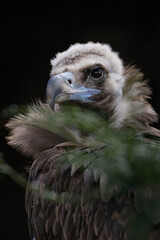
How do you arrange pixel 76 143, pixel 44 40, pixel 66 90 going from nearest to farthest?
pixel 76 143 < pixel 66 90 < pixel 44 40

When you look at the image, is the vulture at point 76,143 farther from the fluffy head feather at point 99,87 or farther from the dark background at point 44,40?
the dark background at point 44,40

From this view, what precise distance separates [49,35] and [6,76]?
1.43 feet

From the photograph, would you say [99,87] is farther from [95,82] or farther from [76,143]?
[76,143]

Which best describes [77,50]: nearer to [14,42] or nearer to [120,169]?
[120,169]

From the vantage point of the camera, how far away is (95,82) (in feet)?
5.30

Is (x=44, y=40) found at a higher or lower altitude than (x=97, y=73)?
higher

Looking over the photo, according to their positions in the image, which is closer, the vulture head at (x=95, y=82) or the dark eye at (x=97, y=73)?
the vulture head at (x=95, y=82)

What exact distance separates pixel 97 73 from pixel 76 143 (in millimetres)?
413

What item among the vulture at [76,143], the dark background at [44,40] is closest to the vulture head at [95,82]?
the vulture at [76,143]

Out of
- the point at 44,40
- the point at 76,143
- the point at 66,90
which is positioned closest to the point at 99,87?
the point at 66,90

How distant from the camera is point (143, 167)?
388 mm

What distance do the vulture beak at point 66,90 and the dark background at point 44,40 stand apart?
149cm

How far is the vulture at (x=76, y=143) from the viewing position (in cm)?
103

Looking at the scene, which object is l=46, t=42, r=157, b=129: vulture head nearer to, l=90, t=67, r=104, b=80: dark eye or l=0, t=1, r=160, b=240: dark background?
l=90, t=67, r=104, b=80: dark eye
